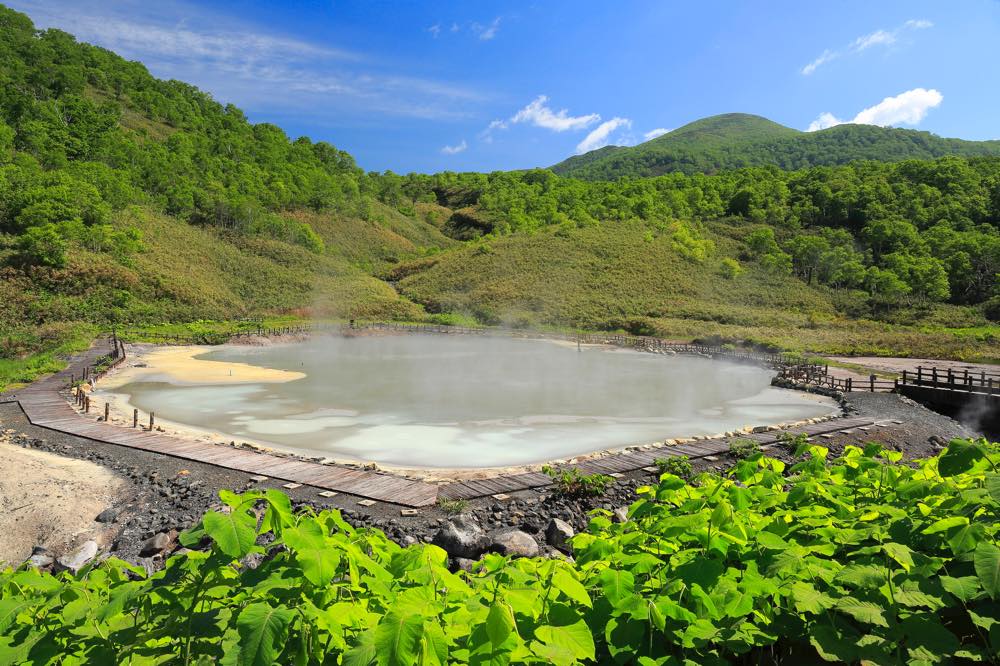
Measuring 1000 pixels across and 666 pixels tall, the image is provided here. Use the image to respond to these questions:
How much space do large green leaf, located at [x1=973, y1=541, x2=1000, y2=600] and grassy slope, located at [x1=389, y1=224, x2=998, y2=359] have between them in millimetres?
41591

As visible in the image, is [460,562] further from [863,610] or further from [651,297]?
[651,297]

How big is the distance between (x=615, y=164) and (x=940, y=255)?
449 feet

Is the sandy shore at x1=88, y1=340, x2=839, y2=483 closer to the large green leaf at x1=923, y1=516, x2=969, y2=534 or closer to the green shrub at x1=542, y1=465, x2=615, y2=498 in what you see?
the green shrub at x1=542, y1=465, x2=615, y2=498

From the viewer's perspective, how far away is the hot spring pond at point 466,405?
46.4ft

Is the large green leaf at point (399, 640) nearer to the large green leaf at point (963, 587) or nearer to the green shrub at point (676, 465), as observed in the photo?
the large green leaf at point (963, 587)

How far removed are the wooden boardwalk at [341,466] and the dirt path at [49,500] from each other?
52.4 inches

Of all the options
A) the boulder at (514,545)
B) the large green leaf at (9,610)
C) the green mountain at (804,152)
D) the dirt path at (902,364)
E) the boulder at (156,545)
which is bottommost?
the boulder at (156,545)

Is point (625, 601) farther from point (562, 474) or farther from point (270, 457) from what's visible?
point (270, 457)

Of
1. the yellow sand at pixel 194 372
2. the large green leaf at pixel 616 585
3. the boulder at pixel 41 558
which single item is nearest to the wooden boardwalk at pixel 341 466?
the boulder at pixel 41 558

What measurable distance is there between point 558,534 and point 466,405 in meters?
11.4

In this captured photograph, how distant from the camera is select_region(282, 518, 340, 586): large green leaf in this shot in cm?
176

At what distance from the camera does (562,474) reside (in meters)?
10.3

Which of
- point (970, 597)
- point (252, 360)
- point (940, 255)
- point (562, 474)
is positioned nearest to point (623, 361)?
point (252, 360)

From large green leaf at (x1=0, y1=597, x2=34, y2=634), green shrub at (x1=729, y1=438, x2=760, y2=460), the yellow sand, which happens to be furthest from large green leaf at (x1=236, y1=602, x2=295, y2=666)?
the yellow sand
